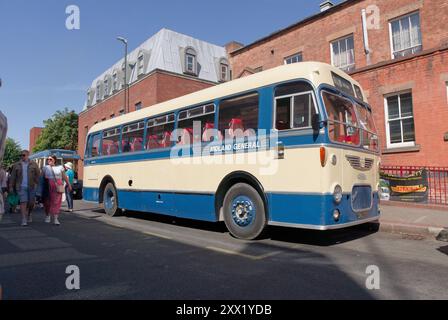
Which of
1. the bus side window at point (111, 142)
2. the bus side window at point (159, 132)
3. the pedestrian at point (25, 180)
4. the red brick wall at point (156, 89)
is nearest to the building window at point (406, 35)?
the bus side window at point (159, 132)

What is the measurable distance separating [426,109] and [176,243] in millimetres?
10708

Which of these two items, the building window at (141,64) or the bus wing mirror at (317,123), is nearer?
the bus wing mirror at (317,123)

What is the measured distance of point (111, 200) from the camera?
37.5 ft

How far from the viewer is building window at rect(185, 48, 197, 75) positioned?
29125 millimetres

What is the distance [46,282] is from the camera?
432 centimetres

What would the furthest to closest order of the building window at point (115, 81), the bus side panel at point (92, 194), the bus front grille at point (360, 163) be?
1. the building window at point (115, 81)
2. the bus side panel at point (92, 194)
3. the bus front grille at point (360, 163)

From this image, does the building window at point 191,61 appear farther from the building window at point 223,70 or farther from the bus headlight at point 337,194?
the bus headlight at point 337,194

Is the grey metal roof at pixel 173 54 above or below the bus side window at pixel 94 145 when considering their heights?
above

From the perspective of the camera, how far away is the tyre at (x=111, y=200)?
11172 millimetres

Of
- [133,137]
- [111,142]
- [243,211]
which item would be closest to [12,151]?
[111,142]

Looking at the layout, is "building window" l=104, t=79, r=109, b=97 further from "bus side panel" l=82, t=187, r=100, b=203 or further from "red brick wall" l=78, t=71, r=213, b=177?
"bus side panel" l=82, t=187, r=100, b=203

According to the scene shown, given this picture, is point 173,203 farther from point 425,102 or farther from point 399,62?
point 399,62

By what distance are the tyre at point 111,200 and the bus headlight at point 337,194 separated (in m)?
7.46

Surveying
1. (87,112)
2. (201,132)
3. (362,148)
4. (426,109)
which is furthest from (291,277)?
(87,112)
